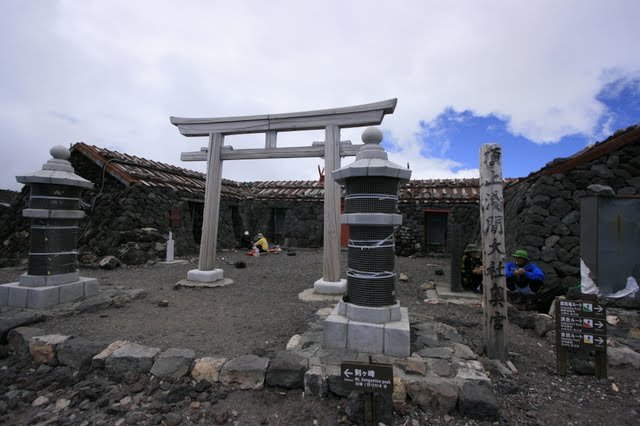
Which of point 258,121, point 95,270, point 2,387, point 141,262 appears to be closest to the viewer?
point 2,387

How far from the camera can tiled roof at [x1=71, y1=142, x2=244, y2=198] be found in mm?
11055

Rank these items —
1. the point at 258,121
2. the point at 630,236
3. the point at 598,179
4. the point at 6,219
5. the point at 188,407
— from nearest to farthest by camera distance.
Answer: the point at 188,407 → the point at 630,236 → the point at 598,179 → the point at 258,121 → the point at 6,219

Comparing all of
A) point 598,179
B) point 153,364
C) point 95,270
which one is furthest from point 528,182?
point 95,270

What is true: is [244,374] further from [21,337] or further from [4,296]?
[4,296]

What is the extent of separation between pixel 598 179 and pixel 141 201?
13.0 m

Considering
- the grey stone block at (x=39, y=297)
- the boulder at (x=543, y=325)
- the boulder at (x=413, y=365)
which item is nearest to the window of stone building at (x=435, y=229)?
the boulder at (x=543, y=325)

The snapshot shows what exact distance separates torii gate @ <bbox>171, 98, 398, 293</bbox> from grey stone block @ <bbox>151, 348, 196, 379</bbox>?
11.6 ft

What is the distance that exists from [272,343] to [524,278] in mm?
5082

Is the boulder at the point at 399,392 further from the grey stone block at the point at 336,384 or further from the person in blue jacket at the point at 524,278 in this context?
the person in blue jacket at the point at 524,278

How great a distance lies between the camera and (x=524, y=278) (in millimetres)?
6090

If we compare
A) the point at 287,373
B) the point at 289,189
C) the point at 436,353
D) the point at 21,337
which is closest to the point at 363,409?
the point at 287,373

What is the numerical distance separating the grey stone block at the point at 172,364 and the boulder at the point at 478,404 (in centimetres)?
288

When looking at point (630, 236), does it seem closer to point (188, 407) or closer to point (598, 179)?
point (598, 179)

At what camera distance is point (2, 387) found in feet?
11.5
